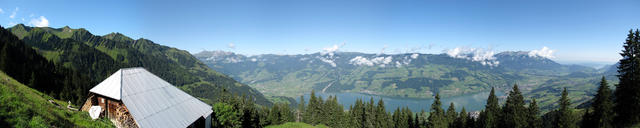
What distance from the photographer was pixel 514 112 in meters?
48.3

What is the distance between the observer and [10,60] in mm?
60438

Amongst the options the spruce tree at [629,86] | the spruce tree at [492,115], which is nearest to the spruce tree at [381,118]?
the spruce tree at [492,115]

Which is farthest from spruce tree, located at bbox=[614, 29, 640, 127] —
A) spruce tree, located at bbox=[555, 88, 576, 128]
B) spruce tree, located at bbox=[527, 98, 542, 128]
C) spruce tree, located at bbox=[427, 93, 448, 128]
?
spruce tree, located at bbox=[427, 93, 448, 128]

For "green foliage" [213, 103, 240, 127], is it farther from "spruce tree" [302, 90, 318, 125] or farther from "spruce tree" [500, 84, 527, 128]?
"spruce tree" [302, 90, 318, 125]

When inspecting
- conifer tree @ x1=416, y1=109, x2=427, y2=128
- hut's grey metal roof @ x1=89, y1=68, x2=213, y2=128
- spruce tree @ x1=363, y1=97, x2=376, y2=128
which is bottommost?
conifer tree @ x1=416, y1=109, x2=427, y2=128

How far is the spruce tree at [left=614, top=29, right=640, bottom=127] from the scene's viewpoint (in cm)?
3756

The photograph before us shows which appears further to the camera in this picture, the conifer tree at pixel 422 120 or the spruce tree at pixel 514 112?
the conifer tree at pixel 422 120

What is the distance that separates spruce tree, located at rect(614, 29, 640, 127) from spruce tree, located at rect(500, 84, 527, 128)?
1199 cm

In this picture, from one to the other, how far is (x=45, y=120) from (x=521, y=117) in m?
62.6

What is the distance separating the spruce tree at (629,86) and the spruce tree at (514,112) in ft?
39.3

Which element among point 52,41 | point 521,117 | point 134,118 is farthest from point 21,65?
point 52,41

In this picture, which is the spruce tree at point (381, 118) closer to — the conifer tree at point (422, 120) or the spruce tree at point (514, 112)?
the conifer tree at point (422, 120)

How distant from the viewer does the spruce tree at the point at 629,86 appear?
123 ft

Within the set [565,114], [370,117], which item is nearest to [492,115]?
[565,114]
